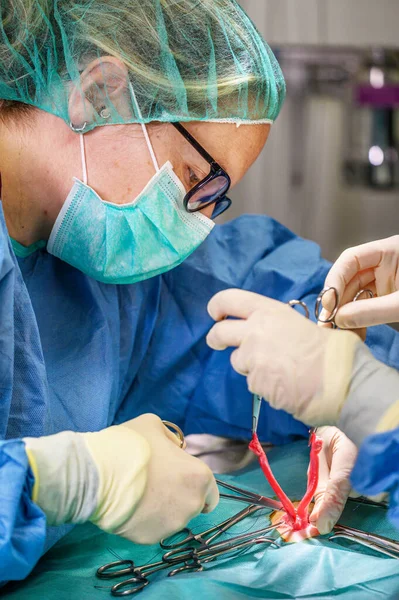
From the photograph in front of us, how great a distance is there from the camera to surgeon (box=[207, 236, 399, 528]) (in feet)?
3.39

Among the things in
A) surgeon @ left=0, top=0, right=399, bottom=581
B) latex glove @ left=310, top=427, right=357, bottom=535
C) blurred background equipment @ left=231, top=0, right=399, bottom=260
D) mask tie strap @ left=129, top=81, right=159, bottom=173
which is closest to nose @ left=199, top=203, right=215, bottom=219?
surgeon @ left=0, top=0, right=399, bottom=581

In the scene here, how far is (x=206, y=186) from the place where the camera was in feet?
5.05

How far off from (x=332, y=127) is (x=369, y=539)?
2002mm

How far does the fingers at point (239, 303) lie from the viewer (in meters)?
1.19

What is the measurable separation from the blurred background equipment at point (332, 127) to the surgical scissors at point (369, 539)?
1779 mm

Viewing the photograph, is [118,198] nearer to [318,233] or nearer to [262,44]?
[262,44]

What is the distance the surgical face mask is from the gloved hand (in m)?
0.48

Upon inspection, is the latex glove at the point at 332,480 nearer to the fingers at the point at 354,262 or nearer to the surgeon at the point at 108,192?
the surgeon at the point at 108,192

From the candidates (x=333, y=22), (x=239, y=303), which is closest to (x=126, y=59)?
(x=239, y=303)

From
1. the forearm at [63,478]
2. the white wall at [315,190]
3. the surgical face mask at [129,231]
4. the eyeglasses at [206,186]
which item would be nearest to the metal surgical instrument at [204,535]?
the forearm at [63,478]

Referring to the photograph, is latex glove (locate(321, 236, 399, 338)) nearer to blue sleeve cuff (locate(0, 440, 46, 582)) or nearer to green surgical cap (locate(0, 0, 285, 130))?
green surgical cap (locate(0, 0, 285, 130))

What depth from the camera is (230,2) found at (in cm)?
149

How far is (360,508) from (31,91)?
3.72ft

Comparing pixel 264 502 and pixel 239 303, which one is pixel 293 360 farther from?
pixel 264 502
